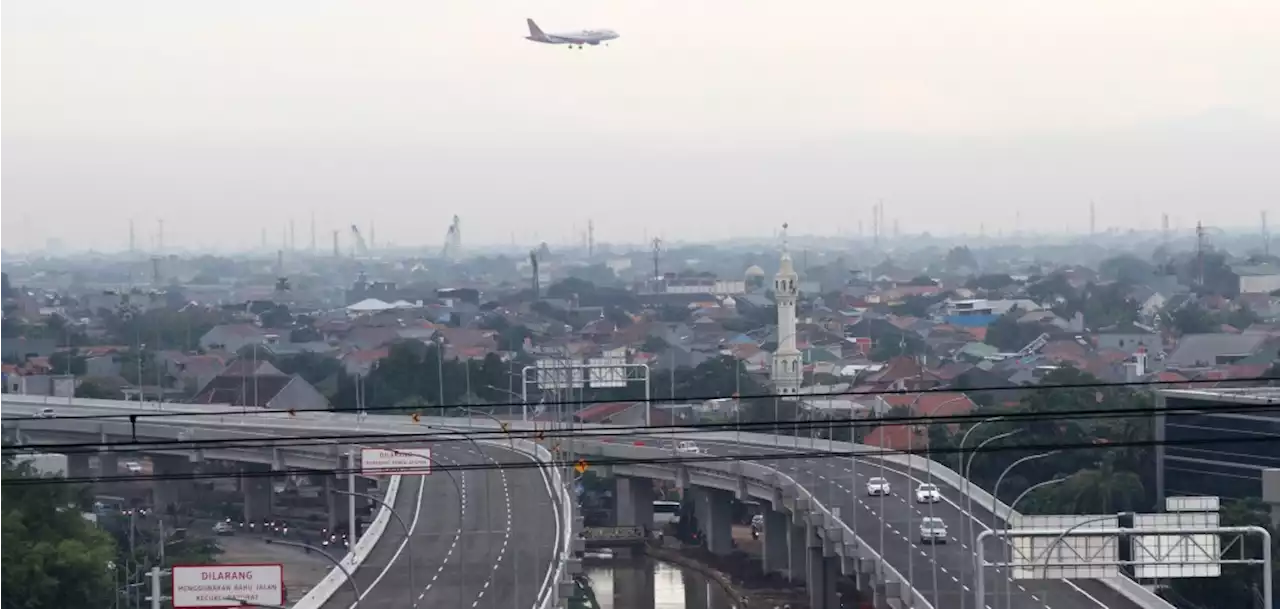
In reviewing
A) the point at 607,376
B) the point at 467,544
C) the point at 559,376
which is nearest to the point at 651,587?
the point at 467,544

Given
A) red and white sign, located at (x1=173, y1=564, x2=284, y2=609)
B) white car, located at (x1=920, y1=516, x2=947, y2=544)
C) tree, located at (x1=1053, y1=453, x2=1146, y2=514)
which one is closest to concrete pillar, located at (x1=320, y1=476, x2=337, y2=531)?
tree, located at (x1=1053, y1=453, x2=1146, y2=514)

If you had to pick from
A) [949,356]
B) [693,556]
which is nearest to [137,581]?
[693,556]

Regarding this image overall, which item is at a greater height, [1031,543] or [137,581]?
[1031,543]

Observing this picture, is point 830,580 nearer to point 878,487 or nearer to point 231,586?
point 878,487

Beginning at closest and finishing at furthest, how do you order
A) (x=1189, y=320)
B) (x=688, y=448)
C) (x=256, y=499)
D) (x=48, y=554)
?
(x=48, y=554) < (x=688, y=448) < (x=256, y=499) < (x=1189, y=320)

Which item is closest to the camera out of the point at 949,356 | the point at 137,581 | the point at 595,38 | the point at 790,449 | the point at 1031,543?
the point at 1031,543

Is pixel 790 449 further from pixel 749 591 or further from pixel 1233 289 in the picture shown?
pixel 1233 289

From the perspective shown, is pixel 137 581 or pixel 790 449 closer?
pixel 137 581

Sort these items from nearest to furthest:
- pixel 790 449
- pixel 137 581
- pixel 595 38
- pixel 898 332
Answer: pixel 137 581 → pixel 790 449 → pixel 595 38 → pixel 898 332
